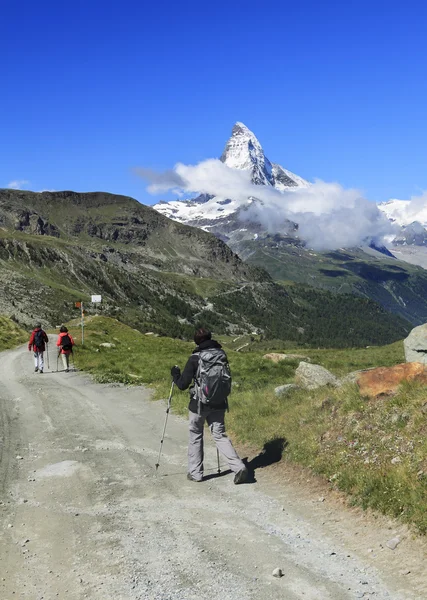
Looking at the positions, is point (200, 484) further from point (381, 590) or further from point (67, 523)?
point (381, 590)

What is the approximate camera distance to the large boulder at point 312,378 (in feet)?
66.8

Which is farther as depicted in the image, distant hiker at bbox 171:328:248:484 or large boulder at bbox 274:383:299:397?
large boulder at bbox 274:383:299:397

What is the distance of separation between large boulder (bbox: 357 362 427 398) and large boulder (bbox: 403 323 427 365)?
29.5 ft

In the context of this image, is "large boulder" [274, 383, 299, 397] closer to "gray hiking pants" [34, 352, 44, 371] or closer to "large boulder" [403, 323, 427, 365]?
"large boulder" [403, 323, 427, 365]

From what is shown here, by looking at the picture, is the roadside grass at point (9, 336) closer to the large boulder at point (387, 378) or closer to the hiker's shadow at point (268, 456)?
the hiker's shadow at point (268, 456)

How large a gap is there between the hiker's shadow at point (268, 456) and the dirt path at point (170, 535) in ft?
1.68

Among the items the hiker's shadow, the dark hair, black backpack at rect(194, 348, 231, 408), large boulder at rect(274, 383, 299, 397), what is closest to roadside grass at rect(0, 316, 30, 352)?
large boulder at rect(274, 383, 299, 397)

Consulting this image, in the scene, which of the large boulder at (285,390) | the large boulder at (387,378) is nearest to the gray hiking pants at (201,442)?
the large boulder at (387,378)

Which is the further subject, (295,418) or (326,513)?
(295,418)

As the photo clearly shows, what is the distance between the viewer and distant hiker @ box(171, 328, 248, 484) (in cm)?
1277

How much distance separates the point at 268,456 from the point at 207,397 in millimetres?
3149

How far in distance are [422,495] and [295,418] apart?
6.23m

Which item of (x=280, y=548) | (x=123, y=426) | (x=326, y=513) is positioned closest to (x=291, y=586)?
(x=280, y=548)

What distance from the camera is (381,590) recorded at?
25.1 feet
